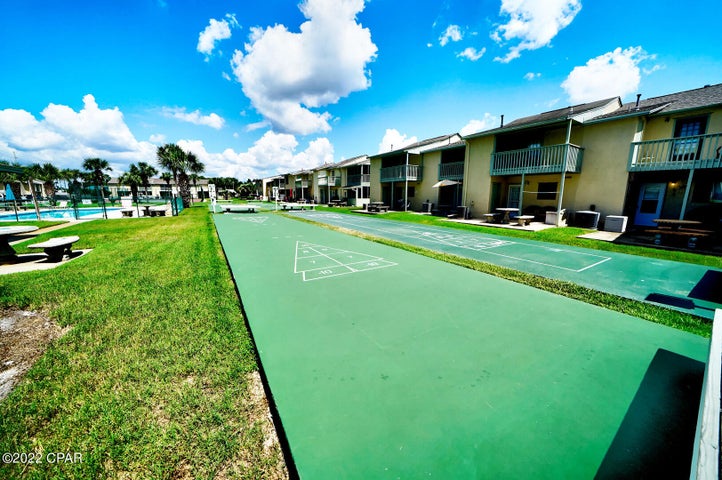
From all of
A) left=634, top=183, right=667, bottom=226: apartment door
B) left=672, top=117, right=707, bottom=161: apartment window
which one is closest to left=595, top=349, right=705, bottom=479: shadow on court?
left=672, top=117, right=707, bottom=161: apartment window

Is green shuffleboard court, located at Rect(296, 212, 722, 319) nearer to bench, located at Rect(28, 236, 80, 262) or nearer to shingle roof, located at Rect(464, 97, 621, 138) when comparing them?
shingle roof, located at Rect(464, 97, 621, 138)

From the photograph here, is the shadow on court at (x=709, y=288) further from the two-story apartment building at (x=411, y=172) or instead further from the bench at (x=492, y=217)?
the two-story apartment building at (x=411, y=172)

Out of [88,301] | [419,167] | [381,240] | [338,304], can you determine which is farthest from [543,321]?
[419,167]

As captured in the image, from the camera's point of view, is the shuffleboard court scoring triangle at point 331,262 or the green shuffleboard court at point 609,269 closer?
the green shuffleboard court at point 609,269

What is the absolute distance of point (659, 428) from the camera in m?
2.26

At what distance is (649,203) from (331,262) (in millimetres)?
16637

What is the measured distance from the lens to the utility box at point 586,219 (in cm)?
1304

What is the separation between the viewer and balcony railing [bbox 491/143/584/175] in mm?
13489

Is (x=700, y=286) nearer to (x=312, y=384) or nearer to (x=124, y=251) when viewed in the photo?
(x=312, y=384)

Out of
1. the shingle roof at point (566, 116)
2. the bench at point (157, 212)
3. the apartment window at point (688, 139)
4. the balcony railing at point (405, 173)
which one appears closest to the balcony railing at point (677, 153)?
the apartment window at point (688, 139)

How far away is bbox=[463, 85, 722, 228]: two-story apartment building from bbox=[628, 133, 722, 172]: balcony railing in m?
0.03

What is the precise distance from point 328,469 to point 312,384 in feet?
2.99

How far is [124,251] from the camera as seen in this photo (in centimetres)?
885

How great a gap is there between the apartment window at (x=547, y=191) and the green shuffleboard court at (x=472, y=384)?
13637 mm
